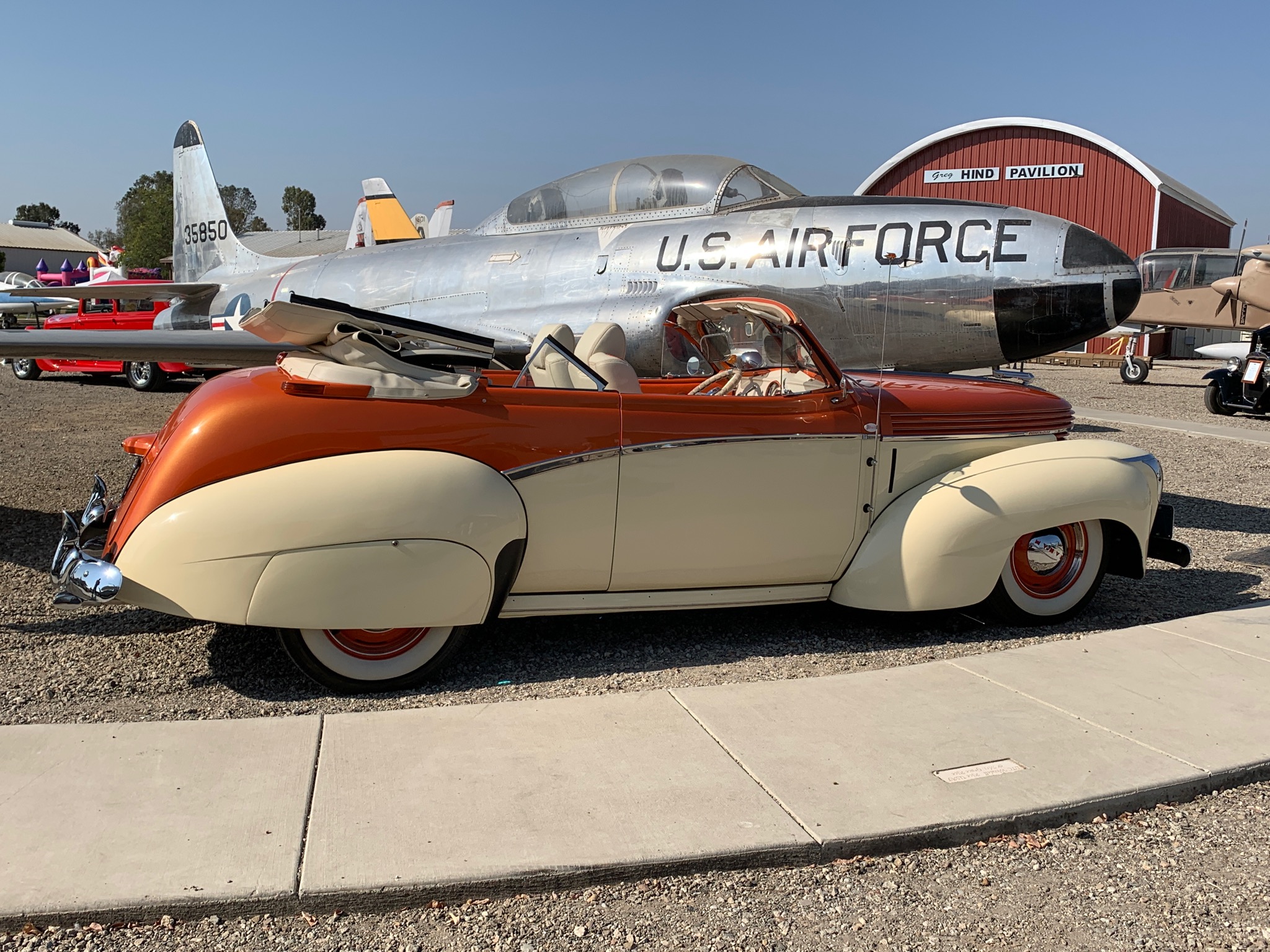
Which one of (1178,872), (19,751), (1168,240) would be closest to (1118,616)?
(1178,872)

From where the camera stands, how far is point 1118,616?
524cm

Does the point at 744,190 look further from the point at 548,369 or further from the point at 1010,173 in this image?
the point at 1010,173

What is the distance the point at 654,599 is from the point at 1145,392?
19.4 metres

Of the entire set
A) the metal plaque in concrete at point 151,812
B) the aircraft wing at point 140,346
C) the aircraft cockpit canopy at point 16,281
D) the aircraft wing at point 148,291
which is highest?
the aircraft cockpit canopy at point 16,281

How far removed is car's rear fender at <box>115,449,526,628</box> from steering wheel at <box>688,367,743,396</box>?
1514 mm

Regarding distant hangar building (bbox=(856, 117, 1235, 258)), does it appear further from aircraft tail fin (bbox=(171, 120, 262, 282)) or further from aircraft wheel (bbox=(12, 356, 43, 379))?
aircraft wheel (bbox=(12, 356, 43, 379))

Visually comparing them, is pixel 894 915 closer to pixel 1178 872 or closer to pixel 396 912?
pixel 1178 872

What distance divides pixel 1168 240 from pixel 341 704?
34135mm

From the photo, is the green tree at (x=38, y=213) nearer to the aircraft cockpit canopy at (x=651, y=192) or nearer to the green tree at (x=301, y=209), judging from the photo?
the green tree at (x=301, y=209)

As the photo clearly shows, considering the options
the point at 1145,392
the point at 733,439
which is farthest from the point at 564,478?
the point at 1145,392

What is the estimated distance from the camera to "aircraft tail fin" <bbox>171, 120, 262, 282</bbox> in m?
14.6

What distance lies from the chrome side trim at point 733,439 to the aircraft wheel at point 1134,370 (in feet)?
66.5

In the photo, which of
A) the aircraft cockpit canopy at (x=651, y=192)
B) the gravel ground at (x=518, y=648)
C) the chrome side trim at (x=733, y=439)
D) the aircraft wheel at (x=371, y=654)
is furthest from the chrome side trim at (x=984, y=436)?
the aircraft cockpit canopy at (x=651, y=192)

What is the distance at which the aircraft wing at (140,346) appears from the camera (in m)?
5.94
